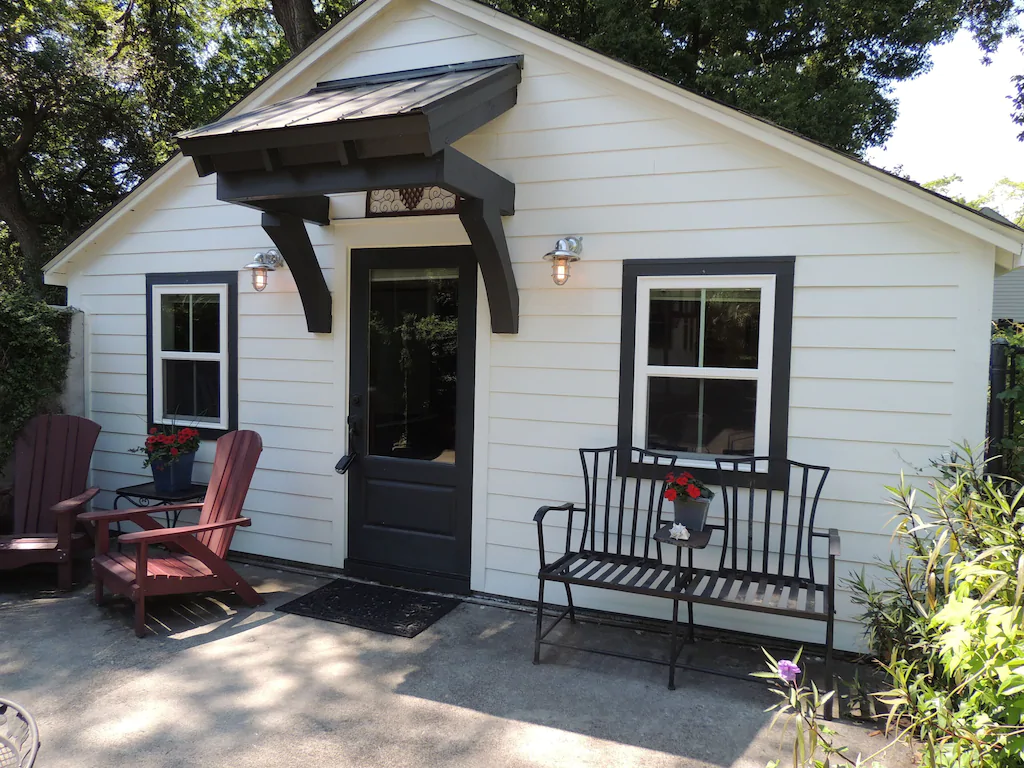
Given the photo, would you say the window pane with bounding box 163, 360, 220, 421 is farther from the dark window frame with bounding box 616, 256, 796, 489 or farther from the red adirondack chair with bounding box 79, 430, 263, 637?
the dark window frame with bounding box 616, 256, 796, 489

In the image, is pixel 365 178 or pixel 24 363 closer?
pixel 365 178

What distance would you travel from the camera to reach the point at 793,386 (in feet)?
12.3

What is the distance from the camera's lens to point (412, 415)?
466cm

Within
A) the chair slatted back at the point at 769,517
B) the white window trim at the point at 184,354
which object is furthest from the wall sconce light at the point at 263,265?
the chair slatted back at the point at 769,517

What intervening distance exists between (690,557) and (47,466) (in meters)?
4.38

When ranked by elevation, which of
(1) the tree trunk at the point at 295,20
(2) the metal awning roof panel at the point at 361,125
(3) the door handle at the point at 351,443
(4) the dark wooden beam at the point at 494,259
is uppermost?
(1) the tree trunk at the point at 295,20

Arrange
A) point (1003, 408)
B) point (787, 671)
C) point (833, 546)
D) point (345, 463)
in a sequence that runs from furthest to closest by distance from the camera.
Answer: point (345, 463), point (1003, 408), point (833, 546), point (787, 671)

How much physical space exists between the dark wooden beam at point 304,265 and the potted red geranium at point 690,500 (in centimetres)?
256

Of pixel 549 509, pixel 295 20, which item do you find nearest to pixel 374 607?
pixel 549 509

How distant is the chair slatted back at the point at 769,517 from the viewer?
12.0ft

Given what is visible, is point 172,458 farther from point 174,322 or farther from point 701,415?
point 701,415

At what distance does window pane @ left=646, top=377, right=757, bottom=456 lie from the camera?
12.7 feet

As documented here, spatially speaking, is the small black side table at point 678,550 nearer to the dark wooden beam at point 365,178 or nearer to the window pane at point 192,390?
the dark wooden beam at point 365,178

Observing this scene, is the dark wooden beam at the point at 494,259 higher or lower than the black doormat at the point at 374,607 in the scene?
higher
